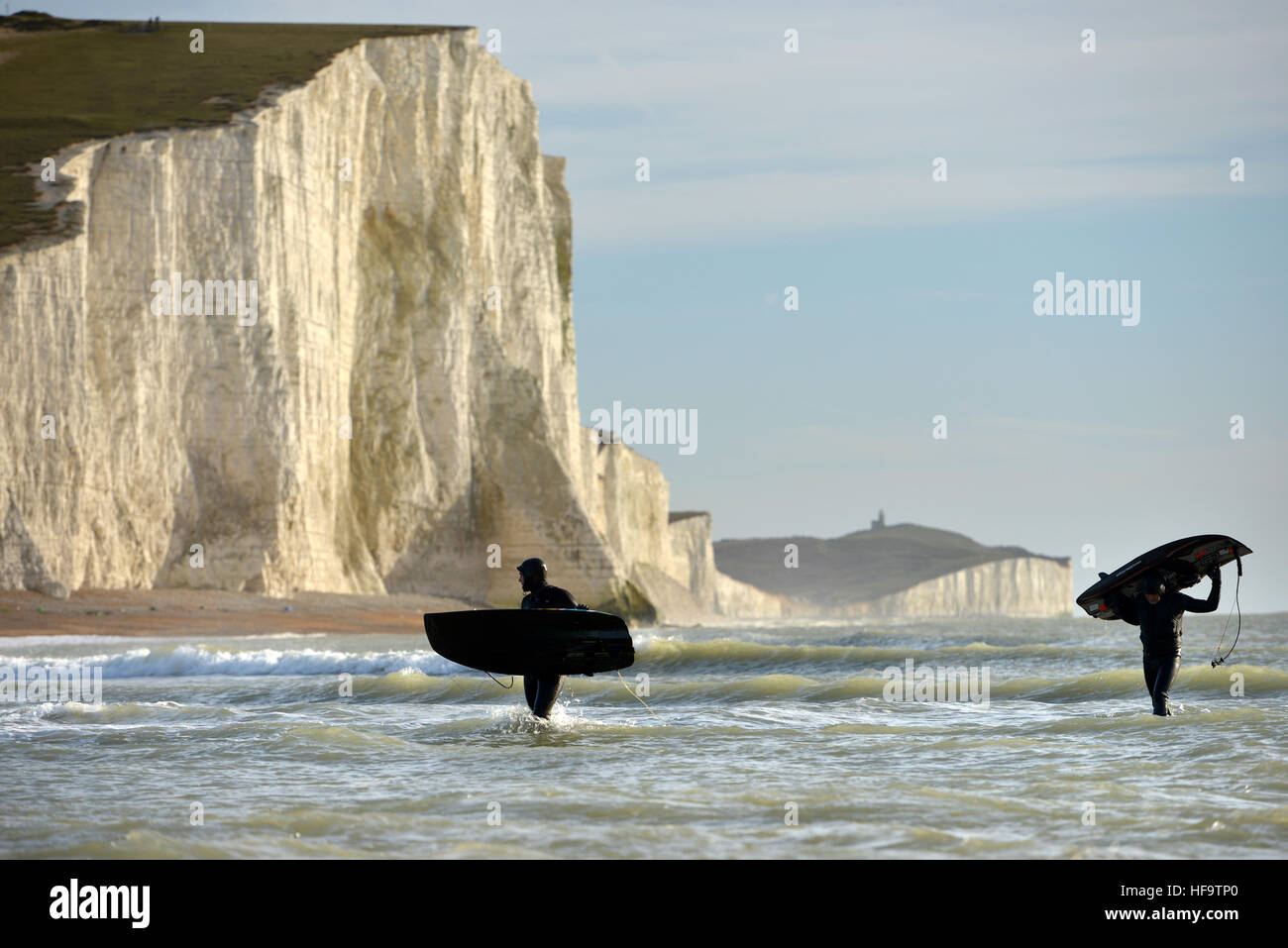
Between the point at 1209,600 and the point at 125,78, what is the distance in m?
42.2

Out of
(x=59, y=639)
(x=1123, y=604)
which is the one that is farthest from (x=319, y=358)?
(x=1123, y=604)

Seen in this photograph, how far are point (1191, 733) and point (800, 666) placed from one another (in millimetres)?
11450

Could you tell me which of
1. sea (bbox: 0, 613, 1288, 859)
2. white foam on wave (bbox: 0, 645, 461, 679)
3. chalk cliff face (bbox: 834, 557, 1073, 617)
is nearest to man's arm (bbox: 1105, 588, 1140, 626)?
sea (bbox: 0, 613, 1288, 859)

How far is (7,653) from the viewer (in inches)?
920

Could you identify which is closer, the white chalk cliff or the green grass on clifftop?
the white chalk cliff

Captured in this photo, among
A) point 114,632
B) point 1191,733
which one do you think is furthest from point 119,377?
point 1191,733

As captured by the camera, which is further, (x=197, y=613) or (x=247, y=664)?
(x=197, y=613)

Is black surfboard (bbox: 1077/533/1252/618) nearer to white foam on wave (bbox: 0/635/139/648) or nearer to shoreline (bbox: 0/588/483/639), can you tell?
white foam on wave (bbox: 0/635/139/648)

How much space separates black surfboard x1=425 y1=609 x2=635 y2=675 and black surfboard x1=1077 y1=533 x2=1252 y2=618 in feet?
13.7

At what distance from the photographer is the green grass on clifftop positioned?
3712 cm

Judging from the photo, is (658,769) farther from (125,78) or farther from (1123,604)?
(125,78)

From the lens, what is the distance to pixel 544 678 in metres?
12.2

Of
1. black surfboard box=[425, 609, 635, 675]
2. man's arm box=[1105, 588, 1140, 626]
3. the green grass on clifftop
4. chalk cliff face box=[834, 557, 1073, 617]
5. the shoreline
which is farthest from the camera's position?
chalk cliff face box=[834, 557, 1073, 617]
